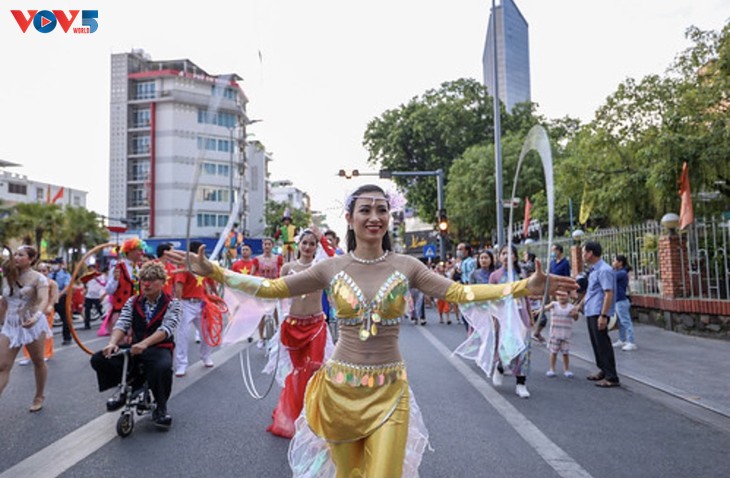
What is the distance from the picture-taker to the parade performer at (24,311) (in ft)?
19.6

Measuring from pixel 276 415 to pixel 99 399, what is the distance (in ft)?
8.94

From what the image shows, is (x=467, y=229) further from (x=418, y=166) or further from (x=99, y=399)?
(x=99, y=399)

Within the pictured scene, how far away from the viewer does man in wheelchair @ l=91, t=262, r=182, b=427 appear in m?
5.25

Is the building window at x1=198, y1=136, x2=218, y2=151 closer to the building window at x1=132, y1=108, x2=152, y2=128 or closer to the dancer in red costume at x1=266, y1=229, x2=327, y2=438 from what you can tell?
the dancer in red costume at x1=266, y1=229, x2=327, y2=438

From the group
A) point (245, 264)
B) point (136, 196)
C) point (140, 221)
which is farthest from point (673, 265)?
point (136, 196)

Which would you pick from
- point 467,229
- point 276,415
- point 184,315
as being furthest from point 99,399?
point 467,229

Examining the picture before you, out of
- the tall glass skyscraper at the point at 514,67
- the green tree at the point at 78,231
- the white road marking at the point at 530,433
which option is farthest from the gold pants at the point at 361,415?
the tall glass skyscraper at the point at 514,67

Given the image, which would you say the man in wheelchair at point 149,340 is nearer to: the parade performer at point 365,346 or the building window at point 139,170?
the parade performer at point 365,346

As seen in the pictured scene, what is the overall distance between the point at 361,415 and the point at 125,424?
322 cm

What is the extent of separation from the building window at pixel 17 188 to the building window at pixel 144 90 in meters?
14.1

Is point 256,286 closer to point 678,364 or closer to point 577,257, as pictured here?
point 678,364

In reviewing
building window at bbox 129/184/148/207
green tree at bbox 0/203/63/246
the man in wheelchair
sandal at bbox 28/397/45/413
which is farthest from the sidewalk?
building window at bbox 129/184/148/207

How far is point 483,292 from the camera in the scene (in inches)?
121

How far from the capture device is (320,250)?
23.0 feet
